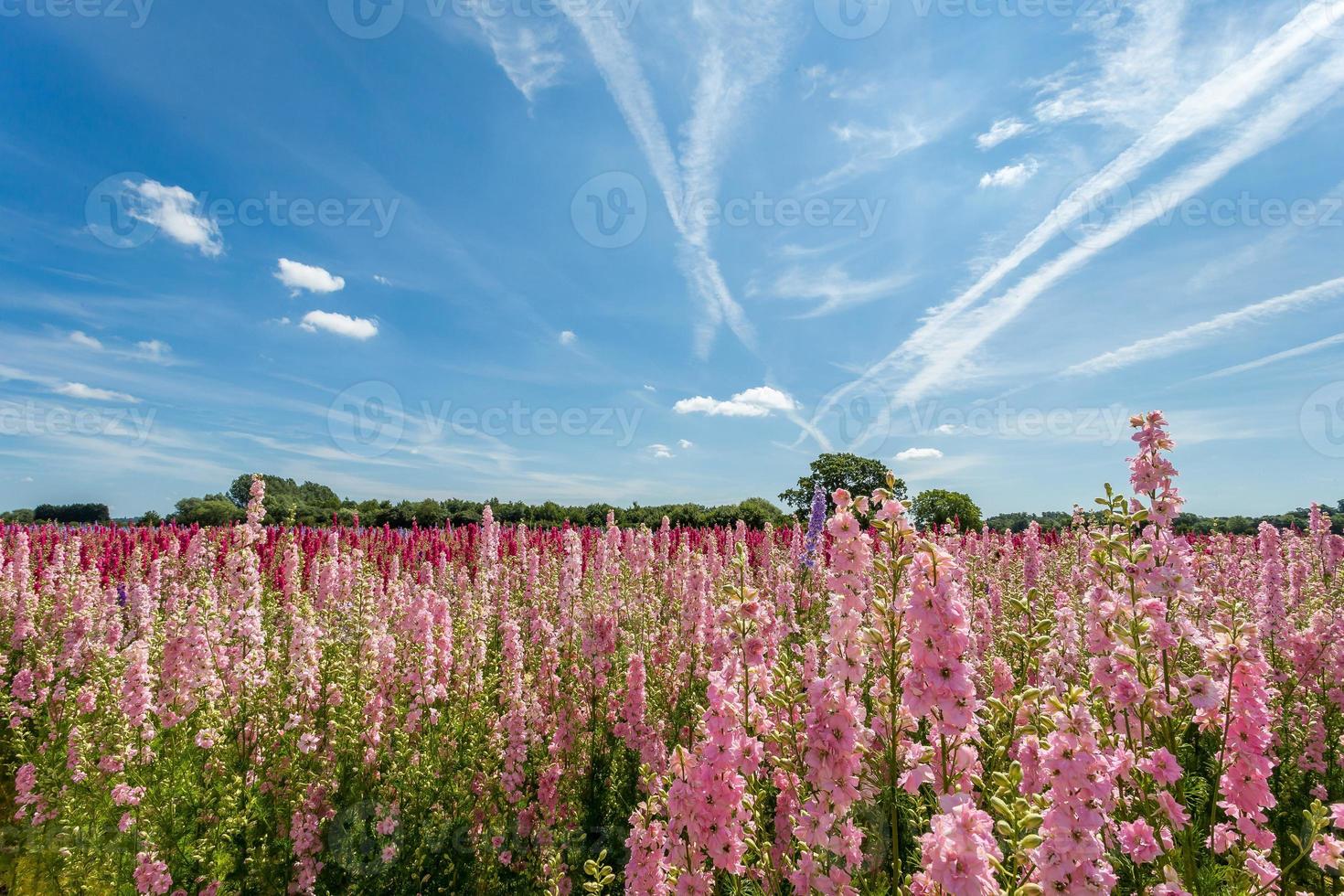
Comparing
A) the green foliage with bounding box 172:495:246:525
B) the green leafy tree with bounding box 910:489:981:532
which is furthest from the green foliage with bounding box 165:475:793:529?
the green leafy tree with bounding box 910:489:981:532

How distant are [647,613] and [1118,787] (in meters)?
6.52

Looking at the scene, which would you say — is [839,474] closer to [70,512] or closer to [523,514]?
[523,514]

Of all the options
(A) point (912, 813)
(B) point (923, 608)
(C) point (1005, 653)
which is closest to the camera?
(B) point (923, 608)

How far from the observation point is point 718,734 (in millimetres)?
2406

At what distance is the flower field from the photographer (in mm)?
2332

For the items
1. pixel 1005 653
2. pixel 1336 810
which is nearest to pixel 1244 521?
pixel 1005 653

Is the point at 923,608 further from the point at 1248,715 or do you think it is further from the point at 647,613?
the point at 647,613

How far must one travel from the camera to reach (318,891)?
170 inches

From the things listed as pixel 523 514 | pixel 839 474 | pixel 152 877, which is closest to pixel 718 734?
pixel 152 877

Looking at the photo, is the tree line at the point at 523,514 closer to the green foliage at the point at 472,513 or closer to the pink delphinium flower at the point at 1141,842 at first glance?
the green foliage at the point at 472,513

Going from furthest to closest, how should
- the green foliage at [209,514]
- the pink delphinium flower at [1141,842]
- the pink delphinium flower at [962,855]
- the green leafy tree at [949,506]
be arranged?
the green leafy tree at [949,506], the green foliage at [209,514], the pink delphinium flower at [1141,842], the pink delphinium flower at [962,855]

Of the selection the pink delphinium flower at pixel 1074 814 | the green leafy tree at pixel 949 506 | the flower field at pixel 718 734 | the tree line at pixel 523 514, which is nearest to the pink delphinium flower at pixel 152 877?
the flower field at pixel 718 734

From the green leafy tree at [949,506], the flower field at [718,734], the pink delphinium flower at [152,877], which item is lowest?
the pink delphinium flower at [152,877]

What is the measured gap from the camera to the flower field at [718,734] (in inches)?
91.8
